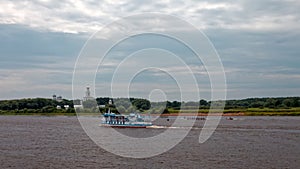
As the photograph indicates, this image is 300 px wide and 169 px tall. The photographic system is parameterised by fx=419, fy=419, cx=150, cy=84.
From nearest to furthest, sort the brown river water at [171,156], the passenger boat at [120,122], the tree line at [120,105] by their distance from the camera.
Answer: the brown river water at [171,156], the passenger boat at [120,122], the tree line at [120,105]

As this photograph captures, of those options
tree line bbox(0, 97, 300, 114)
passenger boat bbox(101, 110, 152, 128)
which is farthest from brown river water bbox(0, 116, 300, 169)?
tree line bbox(0, 97, 300, 114)

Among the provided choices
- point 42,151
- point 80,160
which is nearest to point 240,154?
point 80,160

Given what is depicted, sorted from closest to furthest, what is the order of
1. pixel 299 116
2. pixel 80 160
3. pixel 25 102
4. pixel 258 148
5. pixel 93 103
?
1. pixel 80 160
2. pixel 258 148
3. pixel 299 116
4. pixel 93 103
5. pixel 25 102

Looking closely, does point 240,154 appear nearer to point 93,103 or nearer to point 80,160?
point 80,160

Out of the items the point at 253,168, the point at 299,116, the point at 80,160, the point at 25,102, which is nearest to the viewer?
the point at 253,168

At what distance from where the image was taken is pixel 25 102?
163500 millimetres

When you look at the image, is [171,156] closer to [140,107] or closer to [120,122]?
[120,122]

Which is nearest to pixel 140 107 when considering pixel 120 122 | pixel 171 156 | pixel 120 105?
pixel 120 105

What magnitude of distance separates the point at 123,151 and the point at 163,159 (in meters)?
5.58

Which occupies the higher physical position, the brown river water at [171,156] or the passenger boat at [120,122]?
the passenger boat at [120,122]

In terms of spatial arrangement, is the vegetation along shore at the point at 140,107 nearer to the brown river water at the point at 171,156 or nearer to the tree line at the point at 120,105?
the tree line at the point at 120,105

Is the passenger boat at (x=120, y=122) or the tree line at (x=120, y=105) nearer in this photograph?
the passenger boat at (x=120, y=122)

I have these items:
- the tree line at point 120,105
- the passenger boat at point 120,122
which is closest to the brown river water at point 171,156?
the passenger boat at point 120,122

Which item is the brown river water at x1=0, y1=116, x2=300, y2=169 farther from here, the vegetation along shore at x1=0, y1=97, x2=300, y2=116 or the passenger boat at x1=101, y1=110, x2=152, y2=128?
the vegetation along shore at x1=0, y1=97, x2=300, y2=116
